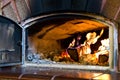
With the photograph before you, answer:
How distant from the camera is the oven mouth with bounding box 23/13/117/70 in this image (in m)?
1.93

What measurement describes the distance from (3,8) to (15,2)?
0.13 m

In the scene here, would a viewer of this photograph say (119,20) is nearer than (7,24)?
Yes

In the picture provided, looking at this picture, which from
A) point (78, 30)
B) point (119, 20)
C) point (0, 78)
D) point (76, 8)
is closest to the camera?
point (0, 78)

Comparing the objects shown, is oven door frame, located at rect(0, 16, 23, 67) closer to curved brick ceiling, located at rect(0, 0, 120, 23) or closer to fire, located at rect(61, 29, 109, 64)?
curved brick ceiling, located at rect(0, 0, 120, 23)

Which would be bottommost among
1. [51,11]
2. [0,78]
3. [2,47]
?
[0,78]

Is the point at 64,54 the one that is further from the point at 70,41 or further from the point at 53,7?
the point at 53,7

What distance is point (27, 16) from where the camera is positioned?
214 cm

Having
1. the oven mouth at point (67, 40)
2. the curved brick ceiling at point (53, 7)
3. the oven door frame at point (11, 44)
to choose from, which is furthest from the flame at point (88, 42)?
the oven door frame at point (11, 44)

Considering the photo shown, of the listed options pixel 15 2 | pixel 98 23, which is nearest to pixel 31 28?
pixel 15 2

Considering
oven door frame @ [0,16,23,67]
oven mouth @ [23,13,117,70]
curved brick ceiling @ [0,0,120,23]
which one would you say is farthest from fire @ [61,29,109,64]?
oven door frame @ [0,16,23,67]

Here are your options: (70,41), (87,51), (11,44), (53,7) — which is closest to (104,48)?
(87,51)

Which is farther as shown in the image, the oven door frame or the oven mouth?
the oven door frame

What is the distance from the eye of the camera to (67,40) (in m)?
2.24

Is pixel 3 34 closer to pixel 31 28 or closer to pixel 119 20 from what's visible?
pixel 31 28
